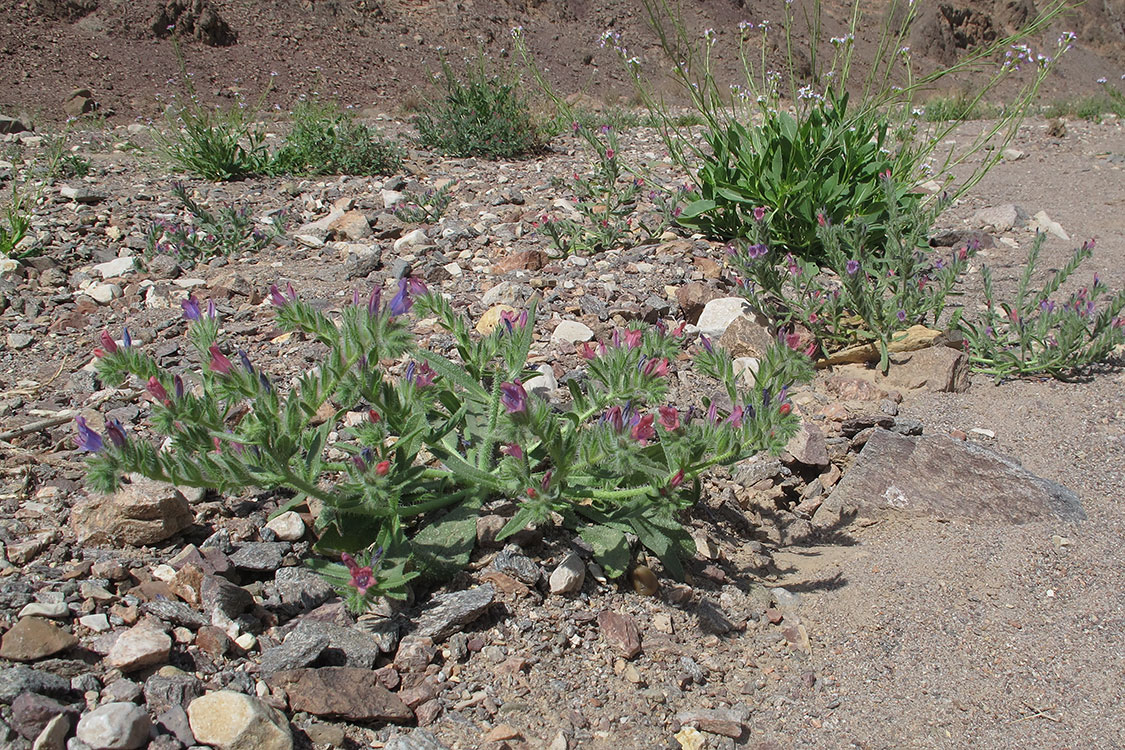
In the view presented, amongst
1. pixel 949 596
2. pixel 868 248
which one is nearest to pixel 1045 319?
pixel 868 248

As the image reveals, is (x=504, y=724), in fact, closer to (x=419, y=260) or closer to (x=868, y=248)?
(x=419, y=260)

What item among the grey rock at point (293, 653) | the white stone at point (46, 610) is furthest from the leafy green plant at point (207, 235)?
the grey rock at point (293, 653)

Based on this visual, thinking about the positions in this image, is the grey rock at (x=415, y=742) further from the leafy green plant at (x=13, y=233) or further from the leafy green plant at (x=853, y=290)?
the leafy green plant at (x=13, y=233)

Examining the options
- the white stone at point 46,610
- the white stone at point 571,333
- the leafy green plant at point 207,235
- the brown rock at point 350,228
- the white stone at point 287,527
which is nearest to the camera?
the white stone at point 46,610

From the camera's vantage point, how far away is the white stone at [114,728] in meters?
1.36

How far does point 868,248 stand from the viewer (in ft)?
14.0

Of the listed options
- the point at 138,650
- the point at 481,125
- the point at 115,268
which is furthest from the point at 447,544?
the point at 481,125

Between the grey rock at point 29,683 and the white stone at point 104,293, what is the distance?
107 inches

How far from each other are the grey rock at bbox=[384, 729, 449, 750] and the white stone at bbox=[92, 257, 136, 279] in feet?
10.9

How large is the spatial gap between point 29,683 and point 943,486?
8.02ft

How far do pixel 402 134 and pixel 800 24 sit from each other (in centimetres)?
1804

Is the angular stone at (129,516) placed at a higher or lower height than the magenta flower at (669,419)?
lower

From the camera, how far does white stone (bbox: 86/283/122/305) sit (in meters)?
3.77

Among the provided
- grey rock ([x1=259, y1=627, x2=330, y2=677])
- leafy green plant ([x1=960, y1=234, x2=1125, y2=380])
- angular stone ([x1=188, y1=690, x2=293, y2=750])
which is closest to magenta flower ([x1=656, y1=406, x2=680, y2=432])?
grey rock ([x1=259, y1=627, x2=330, y2=677])
